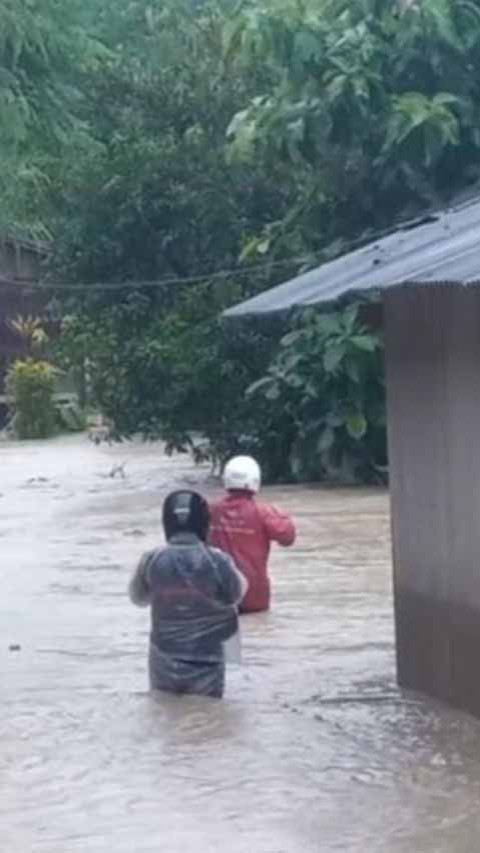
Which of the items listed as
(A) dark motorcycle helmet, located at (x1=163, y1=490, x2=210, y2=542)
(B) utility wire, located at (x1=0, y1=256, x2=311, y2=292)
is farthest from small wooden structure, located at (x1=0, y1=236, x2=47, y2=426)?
(A) dark motorcycle helmet, located at (x1=163, y1=490, x2=210, y2=542)

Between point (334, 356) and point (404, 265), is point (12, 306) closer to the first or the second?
point (334, 356)

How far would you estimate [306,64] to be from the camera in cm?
2662

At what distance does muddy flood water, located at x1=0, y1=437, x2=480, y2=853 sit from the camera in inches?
362

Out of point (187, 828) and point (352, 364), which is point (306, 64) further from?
point (187, 828)

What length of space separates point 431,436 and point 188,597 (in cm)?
149

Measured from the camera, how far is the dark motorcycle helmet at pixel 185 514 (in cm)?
1169

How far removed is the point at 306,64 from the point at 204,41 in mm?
7016

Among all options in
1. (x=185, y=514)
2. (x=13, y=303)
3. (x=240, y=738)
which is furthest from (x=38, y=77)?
(x=13, y=303)

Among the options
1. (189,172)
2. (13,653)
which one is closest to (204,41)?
(189,172)

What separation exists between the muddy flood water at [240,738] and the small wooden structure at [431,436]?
1.14 ft

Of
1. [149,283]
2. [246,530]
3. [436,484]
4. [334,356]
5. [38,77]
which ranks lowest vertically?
[246,530]

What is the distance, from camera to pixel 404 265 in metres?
10.8

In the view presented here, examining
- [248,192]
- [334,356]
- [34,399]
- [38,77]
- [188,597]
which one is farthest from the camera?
[34,399]

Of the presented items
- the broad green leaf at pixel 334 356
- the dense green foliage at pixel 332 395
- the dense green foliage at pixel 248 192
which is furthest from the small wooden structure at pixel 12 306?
the broad green leaf at pixel 334 356
